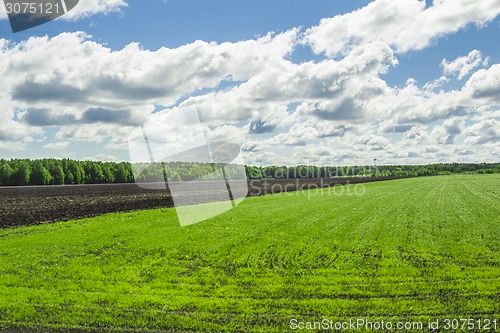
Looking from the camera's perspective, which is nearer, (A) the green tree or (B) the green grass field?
(B) the green grass field

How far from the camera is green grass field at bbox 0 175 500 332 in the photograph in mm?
10477

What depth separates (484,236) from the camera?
67.5 ft

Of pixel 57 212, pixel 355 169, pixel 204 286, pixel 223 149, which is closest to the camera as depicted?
pixel 204 286

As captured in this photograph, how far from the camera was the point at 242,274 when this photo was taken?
1454cm

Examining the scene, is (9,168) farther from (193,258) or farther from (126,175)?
(193,258)

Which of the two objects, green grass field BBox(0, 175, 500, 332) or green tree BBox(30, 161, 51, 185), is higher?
green tree BBox(30, 161, 51, 185)

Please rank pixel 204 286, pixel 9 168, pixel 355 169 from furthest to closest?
pixel 355 169 → pixel 9 168 → pixel 204 286

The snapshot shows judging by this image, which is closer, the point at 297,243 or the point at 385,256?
the point at 385,256

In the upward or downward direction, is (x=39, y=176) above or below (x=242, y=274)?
above

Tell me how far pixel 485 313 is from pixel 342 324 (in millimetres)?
3813

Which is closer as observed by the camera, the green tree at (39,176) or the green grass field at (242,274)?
the green grass field at (242,274)

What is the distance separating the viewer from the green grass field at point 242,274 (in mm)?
10477

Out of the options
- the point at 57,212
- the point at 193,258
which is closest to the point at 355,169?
the point at 57,212

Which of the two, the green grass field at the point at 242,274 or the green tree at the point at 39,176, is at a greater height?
the green tree at the point at 39,176
